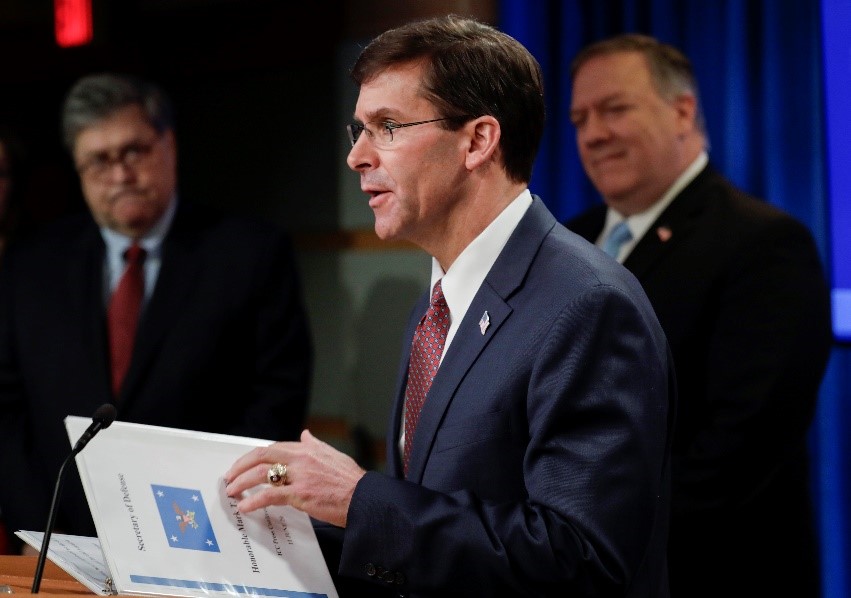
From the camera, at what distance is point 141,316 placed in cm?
300

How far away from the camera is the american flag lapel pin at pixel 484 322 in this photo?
1713 millimetres

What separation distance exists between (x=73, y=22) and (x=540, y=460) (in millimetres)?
3312

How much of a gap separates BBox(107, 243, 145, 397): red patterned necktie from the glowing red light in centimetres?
148

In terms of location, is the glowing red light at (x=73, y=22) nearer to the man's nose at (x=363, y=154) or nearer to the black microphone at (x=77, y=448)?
the man's nose at (x=363, y=154)

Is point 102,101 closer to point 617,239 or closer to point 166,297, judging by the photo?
point 166,297

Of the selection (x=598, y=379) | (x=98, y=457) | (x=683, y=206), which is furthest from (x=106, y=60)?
(x=598, y=379)

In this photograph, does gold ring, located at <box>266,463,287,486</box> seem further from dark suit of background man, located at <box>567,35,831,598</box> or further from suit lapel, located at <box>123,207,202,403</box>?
suit lapel, located at <box>123,207,202,403</box>

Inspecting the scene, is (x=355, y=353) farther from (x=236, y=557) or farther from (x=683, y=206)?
(x=236, y=557)

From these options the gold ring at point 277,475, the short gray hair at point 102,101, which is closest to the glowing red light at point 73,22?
the short gray hair at point 102,101

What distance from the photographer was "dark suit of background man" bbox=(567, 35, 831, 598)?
2.51m

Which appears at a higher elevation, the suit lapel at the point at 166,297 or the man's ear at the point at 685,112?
the man's ear at the point at 685,112

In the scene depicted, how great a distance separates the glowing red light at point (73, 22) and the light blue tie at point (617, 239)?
7.59ft

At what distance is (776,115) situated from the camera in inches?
124

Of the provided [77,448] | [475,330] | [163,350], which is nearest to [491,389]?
[475,330]
